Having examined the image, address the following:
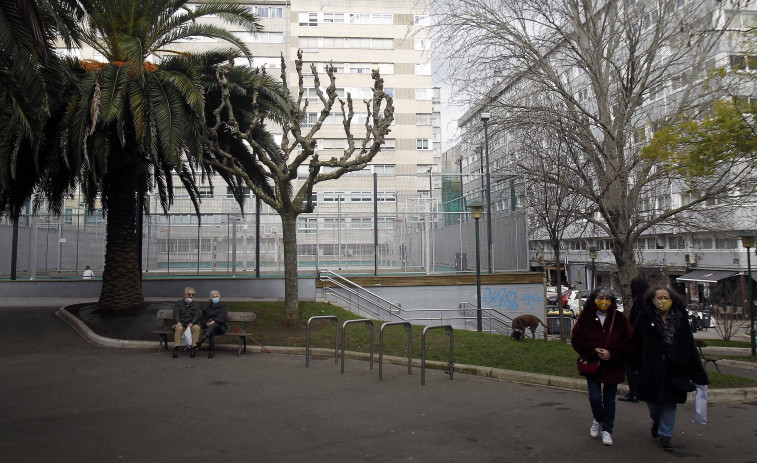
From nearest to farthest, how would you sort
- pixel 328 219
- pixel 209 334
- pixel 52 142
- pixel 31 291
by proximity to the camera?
1. pixel 209 334
2. pixel 52 142
3. pixel 31 291
4. pixel 328 219

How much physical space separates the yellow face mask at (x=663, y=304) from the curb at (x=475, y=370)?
2880 mm

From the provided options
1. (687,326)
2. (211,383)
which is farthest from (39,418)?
(687,326)

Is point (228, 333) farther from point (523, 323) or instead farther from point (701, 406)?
point (701, 406)

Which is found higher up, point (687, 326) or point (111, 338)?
point (687, 326)

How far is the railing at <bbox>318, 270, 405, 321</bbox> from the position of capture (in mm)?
17297

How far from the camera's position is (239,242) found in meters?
19.4

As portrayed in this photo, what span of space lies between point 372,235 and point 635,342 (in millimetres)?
14311

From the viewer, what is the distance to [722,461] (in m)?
5.05

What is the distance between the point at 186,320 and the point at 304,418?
501cm

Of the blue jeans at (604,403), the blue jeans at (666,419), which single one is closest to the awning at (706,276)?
the blue jeans at (666,419)

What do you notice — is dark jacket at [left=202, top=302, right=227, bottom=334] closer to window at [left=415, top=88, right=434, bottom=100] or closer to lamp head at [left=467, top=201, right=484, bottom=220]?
lamp head at [left=467, top=201, right=484, bottom=220]

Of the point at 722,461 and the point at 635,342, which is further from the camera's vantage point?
the point at 635,342

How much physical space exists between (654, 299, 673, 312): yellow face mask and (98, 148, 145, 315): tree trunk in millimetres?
11752

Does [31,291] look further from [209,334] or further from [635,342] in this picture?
[635,342]
